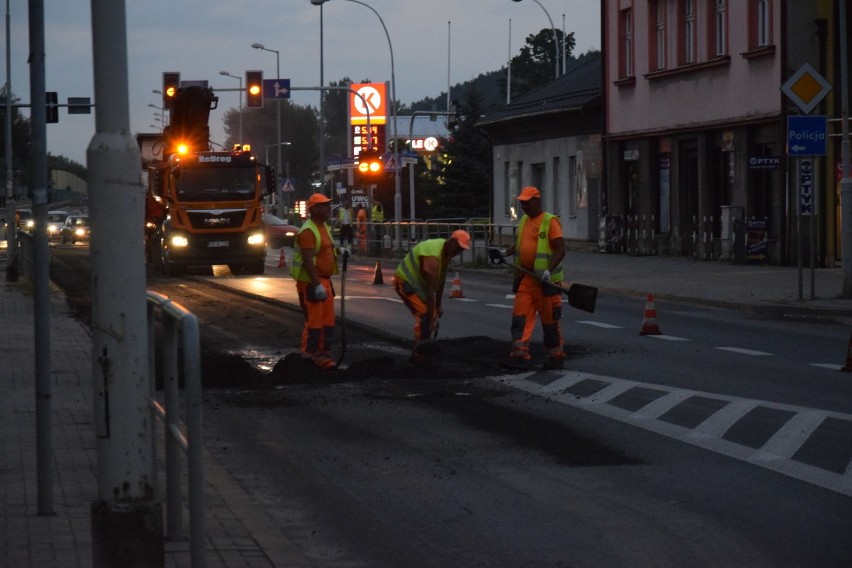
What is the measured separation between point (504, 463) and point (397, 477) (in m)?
0.75

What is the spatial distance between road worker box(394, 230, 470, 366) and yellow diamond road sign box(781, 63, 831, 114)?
9428 mm

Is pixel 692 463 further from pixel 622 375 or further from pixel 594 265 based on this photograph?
pixel 594 265

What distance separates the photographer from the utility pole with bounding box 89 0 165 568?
17.6 feet

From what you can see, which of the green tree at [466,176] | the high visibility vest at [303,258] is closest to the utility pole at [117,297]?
the high visibility vest at [303,258]

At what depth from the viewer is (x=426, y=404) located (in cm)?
1226

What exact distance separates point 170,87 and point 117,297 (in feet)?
116

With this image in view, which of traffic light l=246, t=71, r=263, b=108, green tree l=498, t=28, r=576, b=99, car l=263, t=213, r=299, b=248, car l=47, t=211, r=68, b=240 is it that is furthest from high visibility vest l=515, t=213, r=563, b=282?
green tree l=498, t=28, r=576, b=99

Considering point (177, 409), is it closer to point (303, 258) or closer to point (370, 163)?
point (303, 258)

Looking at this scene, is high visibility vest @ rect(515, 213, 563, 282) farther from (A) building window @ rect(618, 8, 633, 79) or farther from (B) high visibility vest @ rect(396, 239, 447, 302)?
(A) building window @ rect(618, 8, 633, 79)

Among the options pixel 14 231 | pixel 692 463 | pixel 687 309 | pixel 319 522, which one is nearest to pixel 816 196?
pixel 687 309

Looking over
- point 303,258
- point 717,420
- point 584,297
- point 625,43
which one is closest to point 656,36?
point 625,43

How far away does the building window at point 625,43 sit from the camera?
139 feet

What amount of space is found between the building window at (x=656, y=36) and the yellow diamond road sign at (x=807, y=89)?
18192mm

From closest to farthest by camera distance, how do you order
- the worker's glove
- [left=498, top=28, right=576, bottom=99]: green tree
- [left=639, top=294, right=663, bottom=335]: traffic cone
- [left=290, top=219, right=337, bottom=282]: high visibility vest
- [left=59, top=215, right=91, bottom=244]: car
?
the worker's glove
[left=290, top=219, right=337, bottom=282]: high visibility vest
[left=639, top=294, right=663, bottom=335]: traffic cone
[left=59, top=215, right=91, bottom=244]: car
[left=498, top=28, right=576, bottom=99]: green tree
